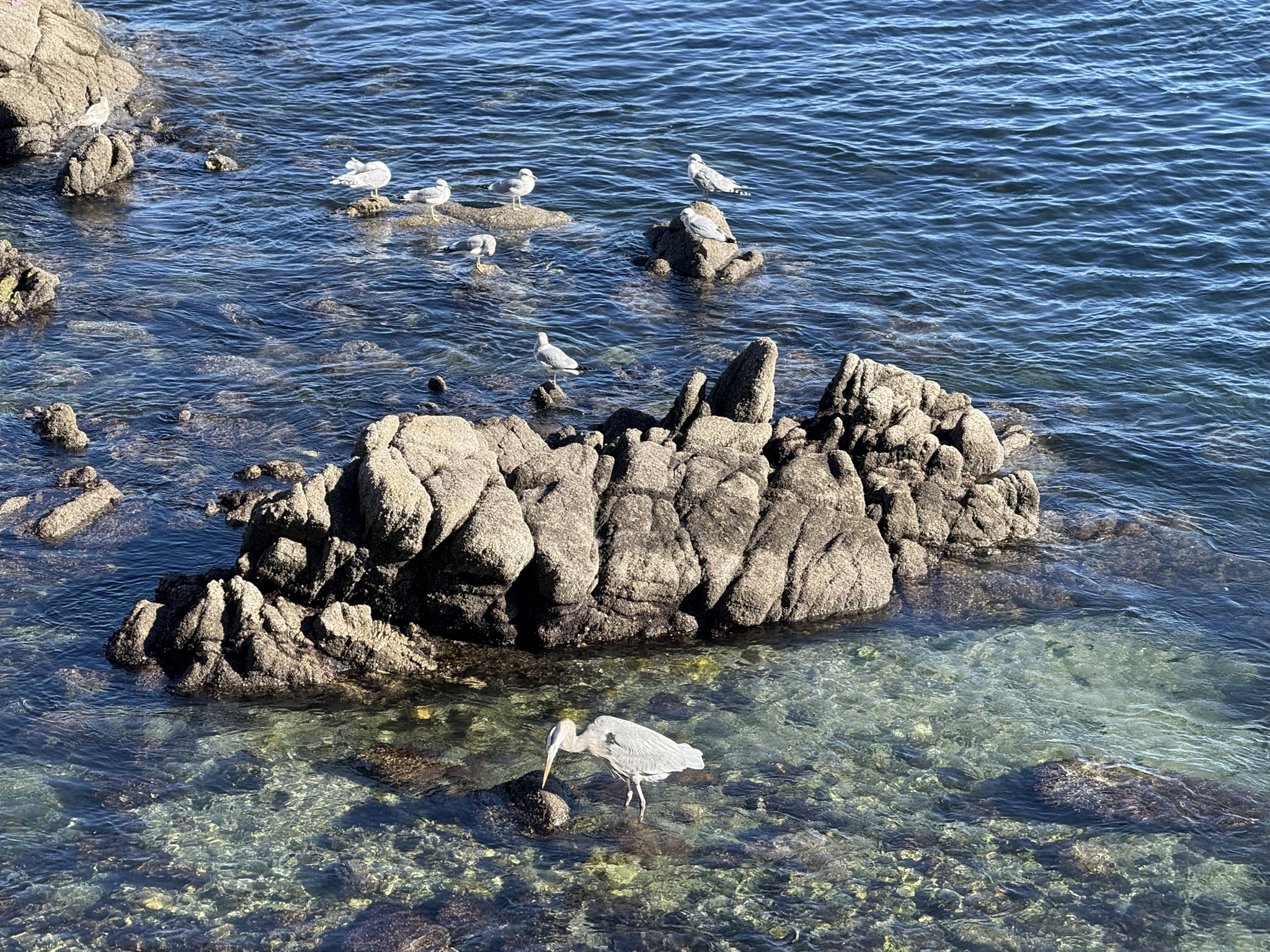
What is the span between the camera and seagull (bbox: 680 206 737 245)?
23.8 m

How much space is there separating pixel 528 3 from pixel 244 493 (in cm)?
2525

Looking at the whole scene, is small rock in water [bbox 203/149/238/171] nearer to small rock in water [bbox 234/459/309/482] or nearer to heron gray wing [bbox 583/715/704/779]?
small rock in water [bbox 234/459/309/482]

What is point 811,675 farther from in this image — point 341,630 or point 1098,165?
point 1098,165

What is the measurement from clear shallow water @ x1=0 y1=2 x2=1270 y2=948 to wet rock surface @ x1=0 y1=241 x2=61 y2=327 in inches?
32.5

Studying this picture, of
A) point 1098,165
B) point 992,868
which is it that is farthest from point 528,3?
point 992,868

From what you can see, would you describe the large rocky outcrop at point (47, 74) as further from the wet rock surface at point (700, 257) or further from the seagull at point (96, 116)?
the wet rock surface at point (700, 257)

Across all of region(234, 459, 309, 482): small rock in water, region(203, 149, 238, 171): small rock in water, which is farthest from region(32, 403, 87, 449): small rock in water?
region(203, 149, 238, 171): small rock in water

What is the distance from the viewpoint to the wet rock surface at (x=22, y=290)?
832 inches

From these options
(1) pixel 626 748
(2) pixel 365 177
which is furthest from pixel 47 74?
(1) pixel 626 748

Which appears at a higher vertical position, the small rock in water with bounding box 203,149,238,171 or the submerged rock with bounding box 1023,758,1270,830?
the small rock in water with bounding box 203,149,238,171

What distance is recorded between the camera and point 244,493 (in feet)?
54.9

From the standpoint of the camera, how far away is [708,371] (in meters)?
20.9

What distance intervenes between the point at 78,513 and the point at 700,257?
11750 mm

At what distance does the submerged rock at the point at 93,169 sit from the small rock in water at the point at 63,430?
373 inches
